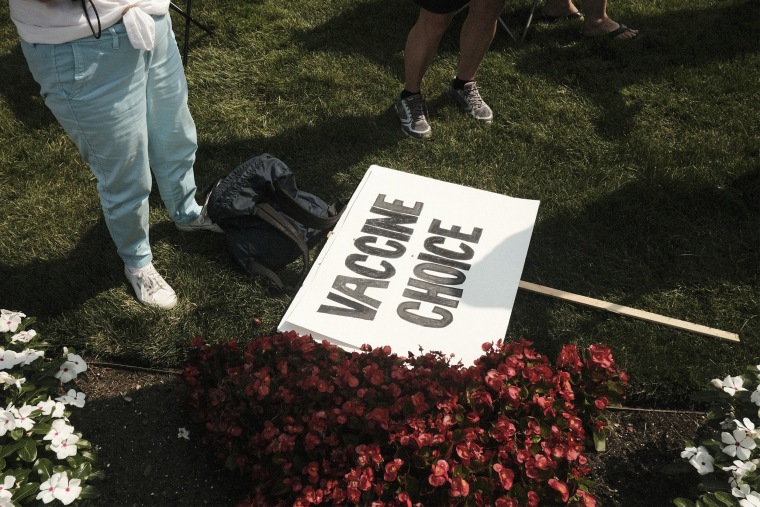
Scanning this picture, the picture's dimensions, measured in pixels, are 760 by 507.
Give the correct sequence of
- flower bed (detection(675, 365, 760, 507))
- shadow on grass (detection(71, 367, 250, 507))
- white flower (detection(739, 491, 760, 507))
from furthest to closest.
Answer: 1. shadow on grass (detection(71, 367, 250, 507))
2. flower bed (detection(675, 365, 760, 507))
3. white flower (detection(739, 491, 760, 507))

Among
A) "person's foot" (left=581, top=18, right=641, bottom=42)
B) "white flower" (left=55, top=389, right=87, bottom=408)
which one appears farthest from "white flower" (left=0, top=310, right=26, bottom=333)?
"person's foot" (left=581, top=18, right=641, bottom=42)

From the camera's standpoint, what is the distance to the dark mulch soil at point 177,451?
2387 mm

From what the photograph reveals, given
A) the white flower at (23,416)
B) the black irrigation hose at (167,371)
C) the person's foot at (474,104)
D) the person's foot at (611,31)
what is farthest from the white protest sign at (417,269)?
the person's foot at (611,31)

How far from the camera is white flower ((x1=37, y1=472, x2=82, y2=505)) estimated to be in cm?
184

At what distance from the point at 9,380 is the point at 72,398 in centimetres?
22

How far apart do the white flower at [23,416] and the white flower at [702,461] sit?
6.83 feet

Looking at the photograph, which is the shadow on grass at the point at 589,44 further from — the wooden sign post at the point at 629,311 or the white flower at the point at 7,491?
the white flower at the point at 7,491

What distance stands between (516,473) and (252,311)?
54.2 inches

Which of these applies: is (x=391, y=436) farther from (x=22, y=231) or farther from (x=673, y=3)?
(x=673, y=3)

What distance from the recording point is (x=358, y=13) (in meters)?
4.65

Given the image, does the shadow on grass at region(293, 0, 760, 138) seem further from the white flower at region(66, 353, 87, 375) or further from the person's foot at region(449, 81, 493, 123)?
the white flower at region(66, 353, 87, 375)

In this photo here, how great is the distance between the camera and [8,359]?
2119 mm

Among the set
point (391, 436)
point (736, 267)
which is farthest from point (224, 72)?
point (736, 267)

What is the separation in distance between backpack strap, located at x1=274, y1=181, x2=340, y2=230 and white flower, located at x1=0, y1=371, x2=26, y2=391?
1.36 m
